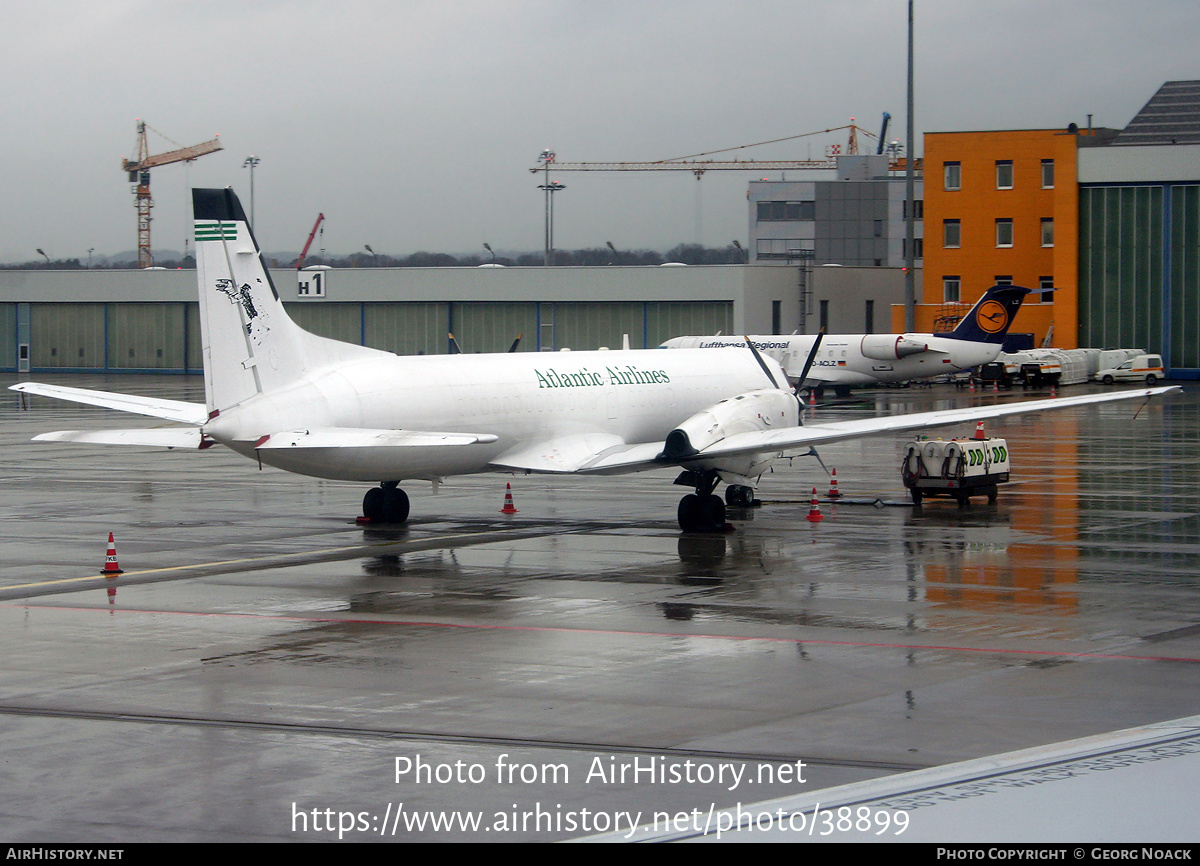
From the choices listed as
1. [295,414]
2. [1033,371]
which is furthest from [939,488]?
[1033,371]

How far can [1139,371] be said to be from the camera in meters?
66.1

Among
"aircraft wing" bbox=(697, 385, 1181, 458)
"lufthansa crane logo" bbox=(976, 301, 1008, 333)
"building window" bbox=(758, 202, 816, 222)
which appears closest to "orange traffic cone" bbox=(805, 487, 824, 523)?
"aircraft wing" bbox=(697, 385, 1181, 458)

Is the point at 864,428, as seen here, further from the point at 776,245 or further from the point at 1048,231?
the point at 776,245

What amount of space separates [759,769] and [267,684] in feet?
16.9

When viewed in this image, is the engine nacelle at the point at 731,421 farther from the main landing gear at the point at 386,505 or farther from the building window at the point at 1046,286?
the building window at the point at 1046,286

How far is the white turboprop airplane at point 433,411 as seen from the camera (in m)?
20.9

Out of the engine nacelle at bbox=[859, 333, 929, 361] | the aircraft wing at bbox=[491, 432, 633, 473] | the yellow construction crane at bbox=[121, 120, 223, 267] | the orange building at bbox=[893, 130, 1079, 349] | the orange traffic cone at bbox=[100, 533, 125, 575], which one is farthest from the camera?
the yellow construction crane at bbox=[121, 120, 223, 267]

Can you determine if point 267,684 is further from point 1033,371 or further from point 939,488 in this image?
point 1033,371

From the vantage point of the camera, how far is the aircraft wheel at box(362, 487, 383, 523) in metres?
24.3

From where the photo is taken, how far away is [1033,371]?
64.2 m

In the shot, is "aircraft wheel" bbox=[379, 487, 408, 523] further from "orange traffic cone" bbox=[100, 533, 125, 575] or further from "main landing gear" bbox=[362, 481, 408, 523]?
"orange traffic cone" bbox=[100, 533, 125, 575]

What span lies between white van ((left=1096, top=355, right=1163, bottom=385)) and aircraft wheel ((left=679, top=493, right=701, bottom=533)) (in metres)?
49.0

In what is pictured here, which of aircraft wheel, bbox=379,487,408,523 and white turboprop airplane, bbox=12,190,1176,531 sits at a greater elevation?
white turboprop airplane, bbox=12,190,1176,531
